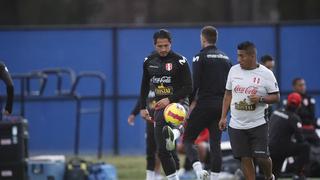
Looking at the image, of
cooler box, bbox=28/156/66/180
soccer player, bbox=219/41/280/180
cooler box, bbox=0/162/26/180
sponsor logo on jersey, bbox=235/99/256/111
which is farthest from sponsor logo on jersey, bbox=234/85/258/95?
cooler box, bbox=28/156/66/180

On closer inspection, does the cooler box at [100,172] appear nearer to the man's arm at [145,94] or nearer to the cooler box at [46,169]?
the cooler box at [46,169]

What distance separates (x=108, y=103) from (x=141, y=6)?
171 inches

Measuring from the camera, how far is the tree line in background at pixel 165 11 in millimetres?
24531

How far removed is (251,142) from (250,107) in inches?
18.0

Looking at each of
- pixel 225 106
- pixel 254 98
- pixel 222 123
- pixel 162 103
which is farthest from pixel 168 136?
pixel 254 98

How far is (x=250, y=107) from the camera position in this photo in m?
11.8

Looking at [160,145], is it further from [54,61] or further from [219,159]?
[54,61]

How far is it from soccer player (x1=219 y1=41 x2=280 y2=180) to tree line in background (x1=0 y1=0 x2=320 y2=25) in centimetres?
1271

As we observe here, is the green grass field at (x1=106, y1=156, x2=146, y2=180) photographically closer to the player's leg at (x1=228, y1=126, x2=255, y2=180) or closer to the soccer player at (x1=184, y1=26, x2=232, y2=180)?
the soccer player at (x1=184, y1=26, x2=232, y2=180)

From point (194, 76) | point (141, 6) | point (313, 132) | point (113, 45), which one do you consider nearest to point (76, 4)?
point (141, 6)

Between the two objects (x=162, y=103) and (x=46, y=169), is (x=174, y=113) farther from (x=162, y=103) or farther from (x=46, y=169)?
(x=46, y=169)

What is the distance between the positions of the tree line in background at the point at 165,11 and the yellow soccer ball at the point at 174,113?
12475 millimetres

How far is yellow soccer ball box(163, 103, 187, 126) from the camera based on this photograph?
12.1m

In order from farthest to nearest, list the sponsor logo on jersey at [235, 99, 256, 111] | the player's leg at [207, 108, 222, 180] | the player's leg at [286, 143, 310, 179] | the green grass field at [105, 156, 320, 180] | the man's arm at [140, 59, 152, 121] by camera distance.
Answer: the green grass field at [105, 156, 320, 180]
the player's leg at [286, 143, 310, 179]
the player's leg at [207, 108, 222, 180]
the man's arm at [140, 59, 152, 121]
the sponsor logo on jersey at [235, 99, 256, 111]
